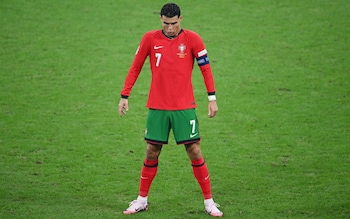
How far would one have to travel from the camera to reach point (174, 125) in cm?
775

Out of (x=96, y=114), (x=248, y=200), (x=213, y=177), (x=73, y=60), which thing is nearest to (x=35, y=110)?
(x=96, y=114)

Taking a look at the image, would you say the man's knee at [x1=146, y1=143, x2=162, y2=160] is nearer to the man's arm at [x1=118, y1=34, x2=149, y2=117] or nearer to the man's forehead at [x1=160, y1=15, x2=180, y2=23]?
the man's arm at [x1=118, y1=34, x2=149, y2=117]

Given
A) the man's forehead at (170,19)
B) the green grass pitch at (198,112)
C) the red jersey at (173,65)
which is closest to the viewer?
the man's forehead at (170,19)

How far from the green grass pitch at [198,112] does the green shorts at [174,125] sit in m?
0.91

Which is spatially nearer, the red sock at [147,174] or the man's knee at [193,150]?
the man's knee at [193,150]

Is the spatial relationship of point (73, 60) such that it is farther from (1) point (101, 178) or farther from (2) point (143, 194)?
(2) point (143, 194)

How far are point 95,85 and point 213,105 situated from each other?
18.5 feet

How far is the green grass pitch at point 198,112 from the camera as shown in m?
8.53

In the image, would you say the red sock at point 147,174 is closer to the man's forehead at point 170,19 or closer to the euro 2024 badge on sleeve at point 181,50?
the euro 2024 badge on sleeve at point 181,50

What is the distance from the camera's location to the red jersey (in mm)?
7645

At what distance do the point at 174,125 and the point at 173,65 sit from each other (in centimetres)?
68

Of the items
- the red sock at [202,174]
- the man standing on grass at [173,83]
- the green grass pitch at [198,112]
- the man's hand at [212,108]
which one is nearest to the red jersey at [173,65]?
the man standing on grass at [173,83]

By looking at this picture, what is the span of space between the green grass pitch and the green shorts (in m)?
0.91

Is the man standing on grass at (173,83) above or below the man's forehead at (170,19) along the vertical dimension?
below
